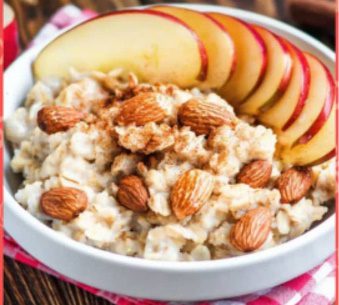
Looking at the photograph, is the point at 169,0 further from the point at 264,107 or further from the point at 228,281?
the point at 228,281

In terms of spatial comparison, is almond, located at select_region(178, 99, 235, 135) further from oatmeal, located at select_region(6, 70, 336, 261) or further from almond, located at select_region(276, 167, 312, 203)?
almond, located at select_region(276, 167, 312, 203)

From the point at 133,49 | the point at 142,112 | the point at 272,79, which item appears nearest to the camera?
the point at 142,112

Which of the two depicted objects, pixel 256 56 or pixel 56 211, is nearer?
pixel 56 211

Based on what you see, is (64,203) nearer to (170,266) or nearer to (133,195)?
(133,195)

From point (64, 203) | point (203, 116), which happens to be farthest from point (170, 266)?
point (203, 116)

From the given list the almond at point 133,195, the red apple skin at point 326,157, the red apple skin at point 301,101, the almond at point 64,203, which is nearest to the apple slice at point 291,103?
the red apple skin at point 301,101

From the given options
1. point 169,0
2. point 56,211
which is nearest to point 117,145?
point 56,211
